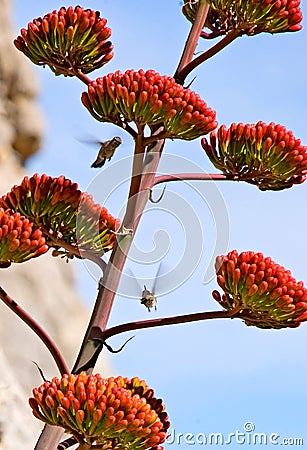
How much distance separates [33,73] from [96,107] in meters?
14.9

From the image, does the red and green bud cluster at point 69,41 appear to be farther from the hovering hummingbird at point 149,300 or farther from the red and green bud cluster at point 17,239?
the hovering hummingbird at point 149,300

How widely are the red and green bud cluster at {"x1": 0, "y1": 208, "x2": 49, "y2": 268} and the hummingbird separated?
1.58ft

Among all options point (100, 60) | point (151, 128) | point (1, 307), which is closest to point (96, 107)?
point (151, 128)

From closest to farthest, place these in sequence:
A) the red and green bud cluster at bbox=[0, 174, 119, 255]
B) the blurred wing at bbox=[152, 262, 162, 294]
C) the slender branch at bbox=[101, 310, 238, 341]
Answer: the slender branch at bbox=[101, 310, 238, 341] < the blurred wing at bbox=[152, 262, 162, 294] < the red and green bud cluster at bbox=[0, 174, 119, 255]

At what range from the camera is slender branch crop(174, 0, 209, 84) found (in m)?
3.41

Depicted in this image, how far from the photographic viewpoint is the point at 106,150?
345cm

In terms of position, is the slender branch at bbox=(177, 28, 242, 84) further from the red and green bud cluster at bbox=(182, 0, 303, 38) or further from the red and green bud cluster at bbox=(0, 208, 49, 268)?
the red and green bud cluster at bbox=(0, 208, 49, 268)

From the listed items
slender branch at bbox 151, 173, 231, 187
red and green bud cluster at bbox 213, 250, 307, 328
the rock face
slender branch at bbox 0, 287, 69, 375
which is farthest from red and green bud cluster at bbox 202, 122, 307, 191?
the rock face

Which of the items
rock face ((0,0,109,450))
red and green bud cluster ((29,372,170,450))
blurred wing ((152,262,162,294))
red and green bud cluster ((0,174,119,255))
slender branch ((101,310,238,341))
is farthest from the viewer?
rock face ((0,0,109,450))

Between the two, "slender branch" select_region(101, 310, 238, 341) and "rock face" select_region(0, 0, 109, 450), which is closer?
"slender branch" select_region(101, 310, 238, 341)

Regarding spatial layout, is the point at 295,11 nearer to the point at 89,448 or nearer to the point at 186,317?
the point at 186,317

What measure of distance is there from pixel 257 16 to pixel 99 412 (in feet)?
5.48

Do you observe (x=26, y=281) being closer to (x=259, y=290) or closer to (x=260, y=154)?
(x=260, y=154)

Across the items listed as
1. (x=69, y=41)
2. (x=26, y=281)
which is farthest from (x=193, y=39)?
(x=26, y=281)
